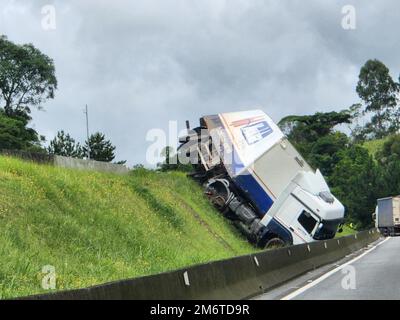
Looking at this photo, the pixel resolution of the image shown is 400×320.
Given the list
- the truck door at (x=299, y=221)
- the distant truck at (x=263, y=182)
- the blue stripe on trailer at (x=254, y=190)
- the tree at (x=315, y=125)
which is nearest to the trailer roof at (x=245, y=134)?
the distant truck at (x=263, y=182)

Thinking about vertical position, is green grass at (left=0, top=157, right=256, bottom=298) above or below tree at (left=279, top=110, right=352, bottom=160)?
below

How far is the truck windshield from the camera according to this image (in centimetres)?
2807

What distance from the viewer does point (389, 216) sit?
5388cm

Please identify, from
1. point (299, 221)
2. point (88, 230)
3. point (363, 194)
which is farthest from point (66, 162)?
point (363, 194)

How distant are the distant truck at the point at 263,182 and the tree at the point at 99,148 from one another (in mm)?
53332

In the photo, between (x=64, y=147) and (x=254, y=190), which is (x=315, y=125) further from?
(x=254, y=190)

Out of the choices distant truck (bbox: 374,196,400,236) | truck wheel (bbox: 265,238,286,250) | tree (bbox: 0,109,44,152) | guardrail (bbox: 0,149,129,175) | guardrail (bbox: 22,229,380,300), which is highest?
tree (bbox: 0,109,44,152)

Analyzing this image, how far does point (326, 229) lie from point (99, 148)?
58.7 metres

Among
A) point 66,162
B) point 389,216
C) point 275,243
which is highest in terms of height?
point 66,162

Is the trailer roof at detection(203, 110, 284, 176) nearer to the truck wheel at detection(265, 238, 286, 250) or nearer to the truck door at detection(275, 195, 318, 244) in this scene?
the truck door at detection(275, 195, 318, 244)

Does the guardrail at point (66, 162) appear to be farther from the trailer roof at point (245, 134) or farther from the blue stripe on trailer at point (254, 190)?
the blue stripe on trailer at point (254, 190)

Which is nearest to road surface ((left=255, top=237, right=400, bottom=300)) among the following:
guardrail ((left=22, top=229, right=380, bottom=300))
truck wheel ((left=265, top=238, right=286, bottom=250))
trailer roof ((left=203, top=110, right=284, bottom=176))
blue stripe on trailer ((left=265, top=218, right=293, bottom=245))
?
guardrail ((left=22, top=229, right=380, bottom=300))

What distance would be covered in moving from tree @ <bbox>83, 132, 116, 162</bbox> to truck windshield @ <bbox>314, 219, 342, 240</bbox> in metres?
56.8
